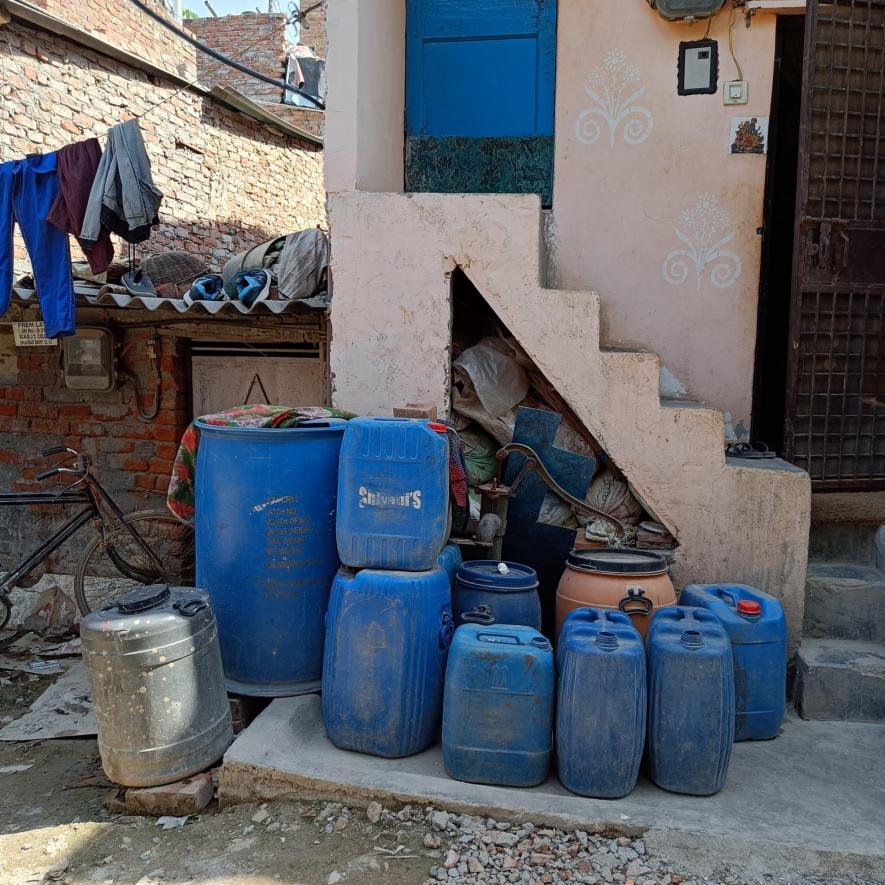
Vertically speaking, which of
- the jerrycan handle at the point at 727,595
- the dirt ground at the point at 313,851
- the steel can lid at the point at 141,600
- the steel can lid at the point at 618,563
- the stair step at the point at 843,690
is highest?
the steel can lid at the point at 618,563

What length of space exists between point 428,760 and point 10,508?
446 centimetres

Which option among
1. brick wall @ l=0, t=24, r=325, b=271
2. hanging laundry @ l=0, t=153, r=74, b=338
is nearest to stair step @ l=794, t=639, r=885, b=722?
hanging laundry @ l=0, t=153, r=74, b=338

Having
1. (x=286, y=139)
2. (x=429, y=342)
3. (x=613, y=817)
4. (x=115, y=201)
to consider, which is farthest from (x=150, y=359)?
(x=286, y=139)

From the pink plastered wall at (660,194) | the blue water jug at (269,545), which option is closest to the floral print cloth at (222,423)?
the blue water jug at (269,545)

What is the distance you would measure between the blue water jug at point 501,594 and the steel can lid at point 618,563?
0.85ft

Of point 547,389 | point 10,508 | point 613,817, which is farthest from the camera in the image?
point 10,508

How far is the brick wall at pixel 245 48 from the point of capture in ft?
42.4

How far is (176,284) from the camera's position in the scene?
629 cm

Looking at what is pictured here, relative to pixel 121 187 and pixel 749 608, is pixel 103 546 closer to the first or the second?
pixel 121 187

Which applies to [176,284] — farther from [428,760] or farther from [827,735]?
[827,735]

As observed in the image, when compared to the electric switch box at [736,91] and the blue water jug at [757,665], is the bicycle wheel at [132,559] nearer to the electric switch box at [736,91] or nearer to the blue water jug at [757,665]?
the blue water jug at [757,665]

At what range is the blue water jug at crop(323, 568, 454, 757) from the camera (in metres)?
3.35

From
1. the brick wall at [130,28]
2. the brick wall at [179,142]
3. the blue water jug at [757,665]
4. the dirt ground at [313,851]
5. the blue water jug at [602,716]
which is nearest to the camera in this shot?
the dirt ground at [313,851]

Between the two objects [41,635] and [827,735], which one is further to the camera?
[41,635]
